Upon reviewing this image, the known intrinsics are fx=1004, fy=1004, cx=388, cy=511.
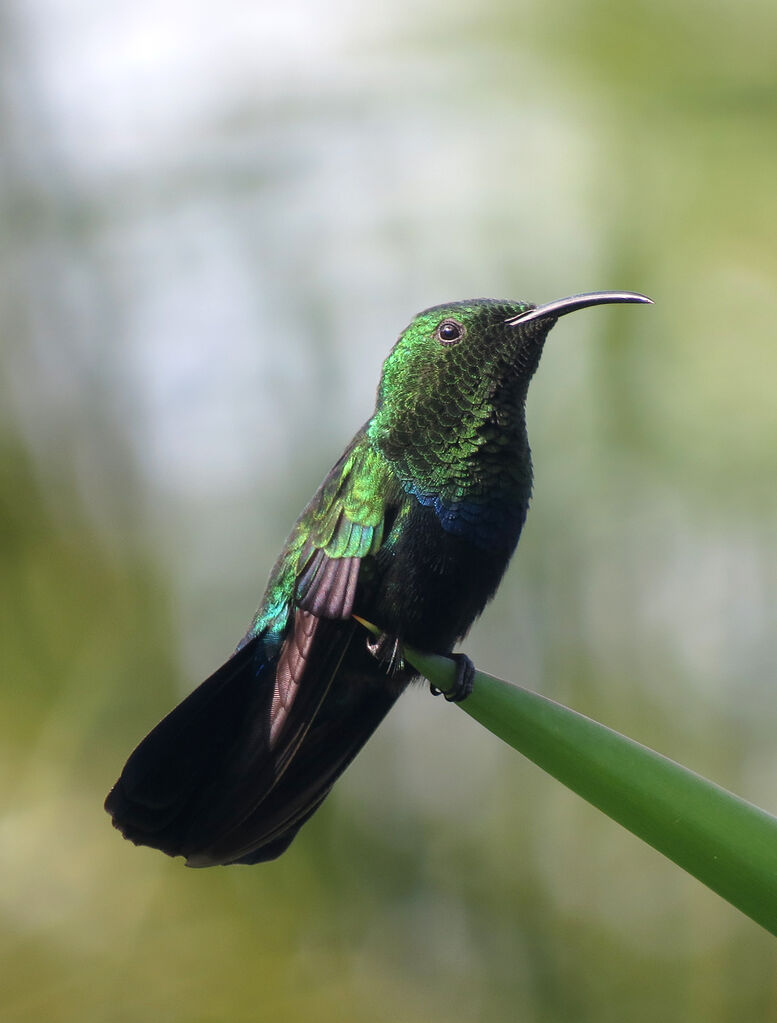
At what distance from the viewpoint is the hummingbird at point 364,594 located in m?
1.01

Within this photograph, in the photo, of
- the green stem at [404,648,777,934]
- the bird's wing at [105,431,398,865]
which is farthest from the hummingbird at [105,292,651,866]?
the green stem at [404,648,777,934]

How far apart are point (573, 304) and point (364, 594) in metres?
0.38

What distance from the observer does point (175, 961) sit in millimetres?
2426

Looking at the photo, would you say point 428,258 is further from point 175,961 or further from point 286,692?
point 286,692

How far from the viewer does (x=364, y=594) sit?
1092mm

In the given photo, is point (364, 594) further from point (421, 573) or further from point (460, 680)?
point (460, 680)

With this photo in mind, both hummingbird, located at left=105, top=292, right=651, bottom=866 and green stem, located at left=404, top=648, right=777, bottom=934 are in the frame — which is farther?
hummingbird, located at left=105, top=292, right=651, bottom=866

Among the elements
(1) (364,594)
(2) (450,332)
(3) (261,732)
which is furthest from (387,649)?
(2) (450,332)

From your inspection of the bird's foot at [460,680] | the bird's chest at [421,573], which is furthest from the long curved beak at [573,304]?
the bird's foot at [460,680]

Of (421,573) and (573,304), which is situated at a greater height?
(573,304)

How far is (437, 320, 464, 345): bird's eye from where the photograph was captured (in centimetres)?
113

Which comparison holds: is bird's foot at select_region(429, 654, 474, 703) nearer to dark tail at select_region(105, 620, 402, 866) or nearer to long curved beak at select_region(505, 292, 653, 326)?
dark tail at select_region(105, 620, 402, 866)

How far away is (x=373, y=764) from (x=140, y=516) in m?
0.98

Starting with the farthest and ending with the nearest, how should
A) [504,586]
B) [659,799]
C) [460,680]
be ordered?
[504,586]
[460,680]
[659,799]
